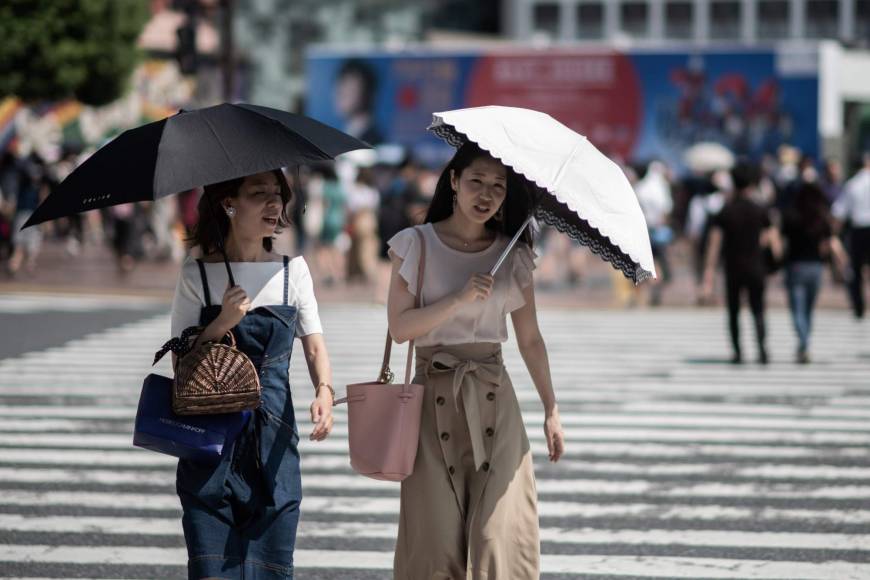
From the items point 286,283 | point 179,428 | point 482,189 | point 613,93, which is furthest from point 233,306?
point 613,93

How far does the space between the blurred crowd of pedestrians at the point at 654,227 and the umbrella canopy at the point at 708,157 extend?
70 cm

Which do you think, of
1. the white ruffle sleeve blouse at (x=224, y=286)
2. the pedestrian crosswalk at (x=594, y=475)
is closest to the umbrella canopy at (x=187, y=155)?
the white ruffle sleeve blouse at (x=224, y=286)

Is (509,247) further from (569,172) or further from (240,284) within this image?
(240,284)

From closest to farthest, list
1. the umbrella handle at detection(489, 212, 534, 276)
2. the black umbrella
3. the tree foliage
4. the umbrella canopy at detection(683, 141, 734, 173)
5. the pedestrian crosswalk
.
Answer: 1. the black umbrella
2. the umbrella handle at detection(489, 212, 534, 276)
3. the pedestrian crosswalk
4. the umbrella canopy at detection(683, 141, 734, 173)
5. the tree foliage

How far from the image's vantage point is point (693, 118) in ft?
104

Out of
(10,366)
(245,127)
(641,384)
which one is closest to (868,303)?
(641,384)

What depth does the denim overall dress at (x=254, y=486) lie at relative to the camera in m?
4.28

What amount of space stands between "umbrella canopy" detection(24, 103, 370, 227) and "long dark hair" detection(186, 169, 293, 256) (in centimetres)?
14

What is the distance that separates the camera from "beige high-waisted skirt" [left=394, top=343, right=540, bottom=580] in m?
4.43

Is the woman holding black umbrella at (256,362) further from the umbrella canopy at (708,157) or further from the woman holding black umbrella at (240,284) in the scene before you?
the umbrella canopy at (708,157)

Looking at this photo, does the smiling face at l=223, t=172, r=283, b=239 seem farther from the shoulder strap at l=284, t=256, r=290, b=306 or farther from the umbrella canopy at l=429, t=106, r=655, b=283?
the umbrella canopy at l=429, t=106, r=655, b=283

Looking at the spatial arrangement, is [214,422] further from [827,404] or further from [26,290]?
[26,290]

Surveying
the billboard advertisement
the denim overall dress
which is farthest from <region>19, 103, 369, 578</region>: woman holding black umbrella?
the billboard advertisement

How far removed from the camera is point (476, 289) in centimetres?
444
